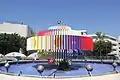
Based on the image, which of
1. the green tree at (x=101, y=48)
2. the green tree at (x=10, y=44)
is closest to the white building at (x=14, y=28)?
the green tree at (x=10, y=44)

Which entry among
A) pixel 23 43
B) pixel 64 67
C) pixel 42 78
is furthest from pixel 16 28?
pixel 42 78

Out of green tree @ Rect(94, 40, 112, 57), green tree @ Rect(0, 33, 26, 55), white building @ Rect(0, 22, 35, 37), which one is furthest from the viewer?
white building @ Rect(0, 22, 35, 37)

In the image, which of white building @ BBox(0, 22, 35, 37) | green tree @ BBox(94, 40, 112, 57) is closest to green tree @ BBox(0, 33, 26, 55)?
green tree @ BBox(94, 40, 112, 57)

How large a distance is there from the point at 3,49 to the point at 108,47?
1457 inches

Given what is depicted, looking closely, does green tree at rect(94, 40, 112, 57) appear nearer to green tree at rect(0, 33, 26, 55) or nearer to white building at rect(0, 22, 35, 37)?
green tree at rect(0, 33, 26, 55)

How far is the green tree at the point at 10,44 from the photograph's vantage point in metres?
85.3

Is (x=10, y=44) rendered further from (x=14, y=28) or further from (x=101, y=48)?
(x=14, y=28)

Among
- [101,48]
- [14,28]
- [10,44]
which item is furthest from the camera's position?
[14,28]

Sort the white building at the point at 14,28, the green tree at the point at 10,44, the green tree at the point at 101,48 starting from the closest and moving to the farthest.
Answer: the green tree at the point at 10,44 < the green tree at the point at 101,48 < the white building at the point at 14,28

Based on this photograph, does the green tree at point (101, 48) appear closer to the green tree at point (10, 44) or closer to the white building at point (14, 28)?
the green tree at point (10, 44)

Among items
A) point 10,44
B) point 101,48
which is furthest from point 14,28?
point 101,48

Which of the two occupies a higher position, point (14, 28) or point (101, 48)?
point (14, 28)

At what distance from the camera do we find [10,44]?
86.6m

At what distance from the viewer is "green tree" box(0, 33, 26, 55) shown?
85.3 m
